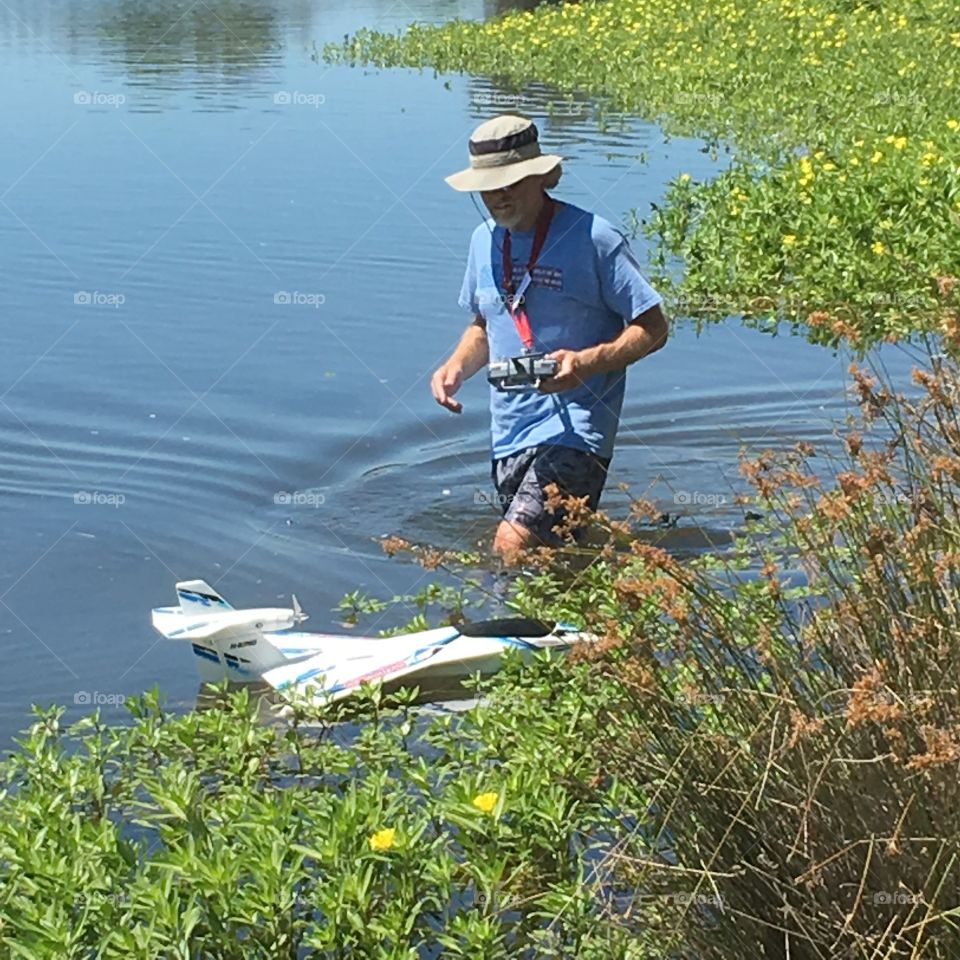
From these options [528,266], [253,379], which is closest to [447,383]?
[528,266]

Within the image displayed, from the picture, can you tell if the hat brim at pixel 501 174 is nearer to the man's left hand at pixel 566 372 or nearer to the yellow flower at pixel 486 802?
the man's left hand at pixel 566 372

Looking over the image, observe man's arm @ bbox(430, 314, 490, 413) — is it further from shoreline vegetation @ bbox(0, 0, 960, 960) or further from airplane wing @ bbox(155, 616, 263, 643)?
shoreline vegetation @ bbox(0, 0, 960, 960)

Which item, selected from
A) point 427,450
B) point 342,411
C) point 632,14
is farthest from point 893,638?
point 632,14

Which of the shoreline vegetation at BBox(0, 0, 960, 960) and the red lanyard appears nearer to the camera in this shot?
the shoreline vegetation at BBox(0, 0, 960, 960)

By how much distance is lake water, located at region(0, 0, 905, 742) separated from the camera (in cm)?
885

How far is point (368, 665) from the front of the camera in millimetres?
6570

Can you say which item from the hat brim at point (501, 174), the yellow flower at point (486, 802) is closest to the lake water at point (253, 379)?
the hat brim at point (501, 174)

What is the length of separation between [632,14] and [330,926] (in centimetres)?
2697

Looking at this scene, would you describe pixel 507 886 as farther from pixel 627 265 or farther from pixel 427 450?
pixel 427 450

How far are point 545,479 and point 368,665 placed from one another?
4.40ft

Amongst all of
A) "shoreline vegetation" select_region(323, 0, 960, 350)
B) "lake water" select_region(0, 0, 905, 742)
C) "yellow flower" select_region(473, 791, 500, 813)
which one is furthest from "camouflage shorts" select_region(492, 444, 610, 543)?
"yellow flower" select_region(473, 791, 500, 813)

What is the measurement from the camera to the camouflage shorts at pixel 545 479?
761cm

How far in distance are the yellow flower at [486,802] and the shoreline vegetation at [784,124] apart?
1.31m

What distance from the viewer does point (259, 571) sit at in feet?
29.2
